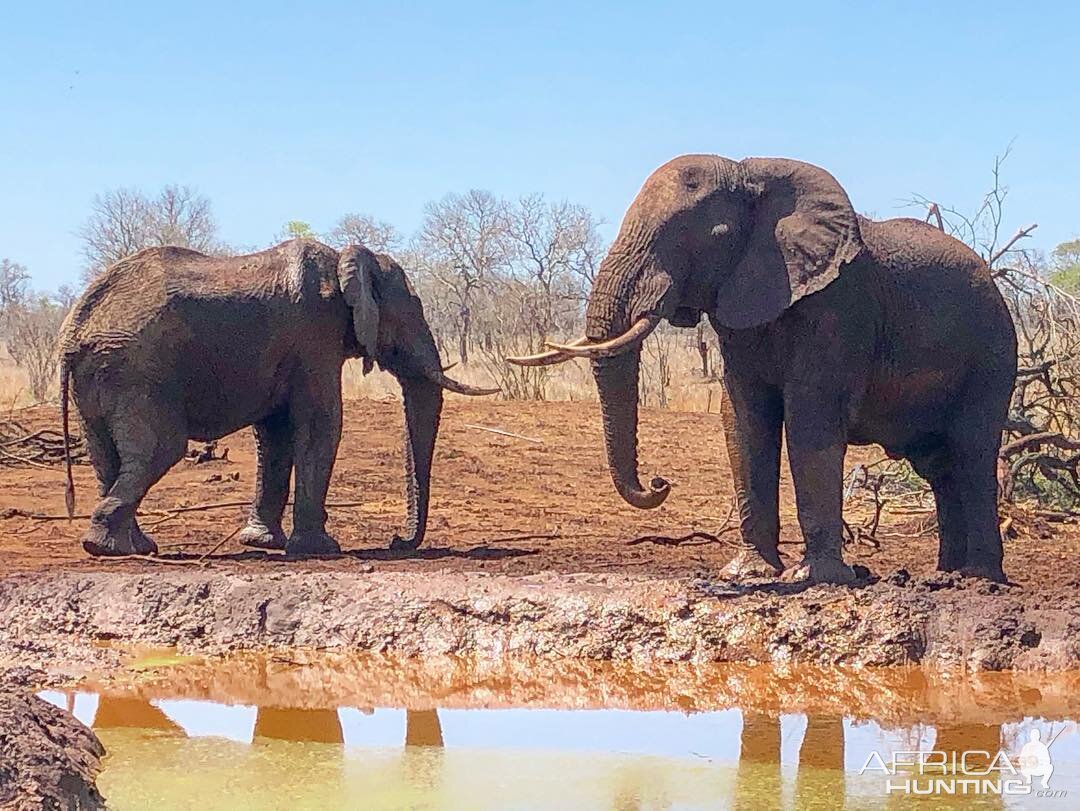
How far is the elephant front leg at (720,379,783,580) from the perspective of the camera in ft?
29.5

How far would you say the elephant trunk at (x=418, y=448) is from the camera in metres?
11.1

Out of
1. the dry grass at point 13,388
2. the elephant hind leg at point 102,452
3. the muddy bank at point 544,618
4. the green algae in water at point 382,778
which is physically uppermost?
the dry grass at point 13,388

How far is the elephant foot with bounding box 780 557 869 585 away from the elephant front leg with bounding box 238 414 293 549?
4228 mm

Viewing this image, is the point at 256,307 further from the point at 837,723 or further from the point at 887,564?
the point at 837,723

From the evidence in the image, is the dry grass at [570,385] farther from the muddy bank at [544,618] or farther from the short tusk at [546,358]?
the short tusk at [546,358]

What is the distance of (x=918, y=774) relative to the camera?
6.20 m

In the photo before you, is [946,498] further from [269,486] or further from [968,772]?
[269,486]

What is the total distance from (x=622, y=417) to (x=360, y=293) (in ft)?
10.6

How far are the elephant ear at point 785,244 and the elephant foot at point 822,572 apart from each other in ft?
4.22

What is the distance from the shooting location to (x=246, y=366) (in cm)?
1084

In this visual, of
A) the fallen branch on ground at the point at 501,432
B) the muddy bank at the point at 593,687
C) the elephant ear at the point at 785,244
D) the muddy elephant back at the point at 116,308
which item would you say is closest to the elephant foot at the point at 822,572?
the muddy bank at the point at 593,687

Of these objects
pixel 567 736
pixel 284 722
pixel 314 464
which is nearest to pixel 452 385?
pixel 314 464

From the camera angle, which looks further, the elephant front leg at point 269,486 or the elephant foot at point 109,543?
the elephant front leg at point 269,486

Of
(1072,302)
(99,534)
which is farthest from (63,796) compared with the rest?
(1072,302)
